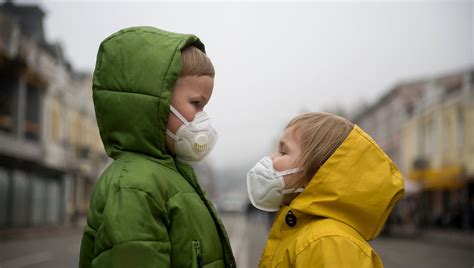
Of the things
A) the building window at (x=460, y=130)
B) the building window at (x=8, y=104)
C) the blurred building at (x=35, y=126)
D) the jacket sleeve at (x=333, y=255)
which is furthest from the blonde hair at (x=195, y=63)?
the building window at (x=460, y=130)

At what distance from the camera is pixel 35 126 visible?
2997 cm

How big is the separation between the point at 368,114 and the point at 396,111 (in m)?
9.53

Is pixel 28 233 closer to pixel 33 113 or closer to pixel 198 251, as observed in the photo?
pixel 33 113

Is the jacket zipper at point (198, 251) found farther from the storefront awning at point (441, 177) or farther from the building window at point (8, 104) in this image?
the storefront awning at point (441, 177)

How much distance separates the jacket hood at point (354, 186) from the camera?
2.10 m

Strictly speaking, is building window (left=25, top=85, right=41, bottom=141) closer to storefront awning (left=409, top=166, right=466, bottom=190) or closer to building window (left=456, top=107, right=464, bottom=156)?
storefront awning (left=409, top=166, right=466, bottom=190)

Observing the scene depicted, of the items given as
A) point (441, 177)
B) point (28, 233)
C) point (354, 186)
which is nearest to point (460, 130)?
point (441, 177)

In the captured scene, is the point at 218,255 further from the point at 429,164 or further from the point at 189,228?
the point at 429,164

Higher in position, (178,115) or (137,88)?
(137,88)

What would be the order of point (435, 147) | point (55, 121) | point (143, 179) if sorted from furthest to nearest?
point (435, 147) → point (55, 121) → point (143, 179)

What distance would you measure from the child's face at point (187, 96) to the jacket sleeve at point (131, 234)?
14.3 inches

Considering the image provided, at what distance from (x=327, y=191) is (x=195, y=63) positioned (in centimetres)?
71

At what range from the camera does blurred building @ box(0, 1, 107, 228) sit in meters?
25.5

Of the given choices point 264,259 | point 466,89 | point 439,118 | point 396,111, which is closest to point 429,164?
point 439,118
